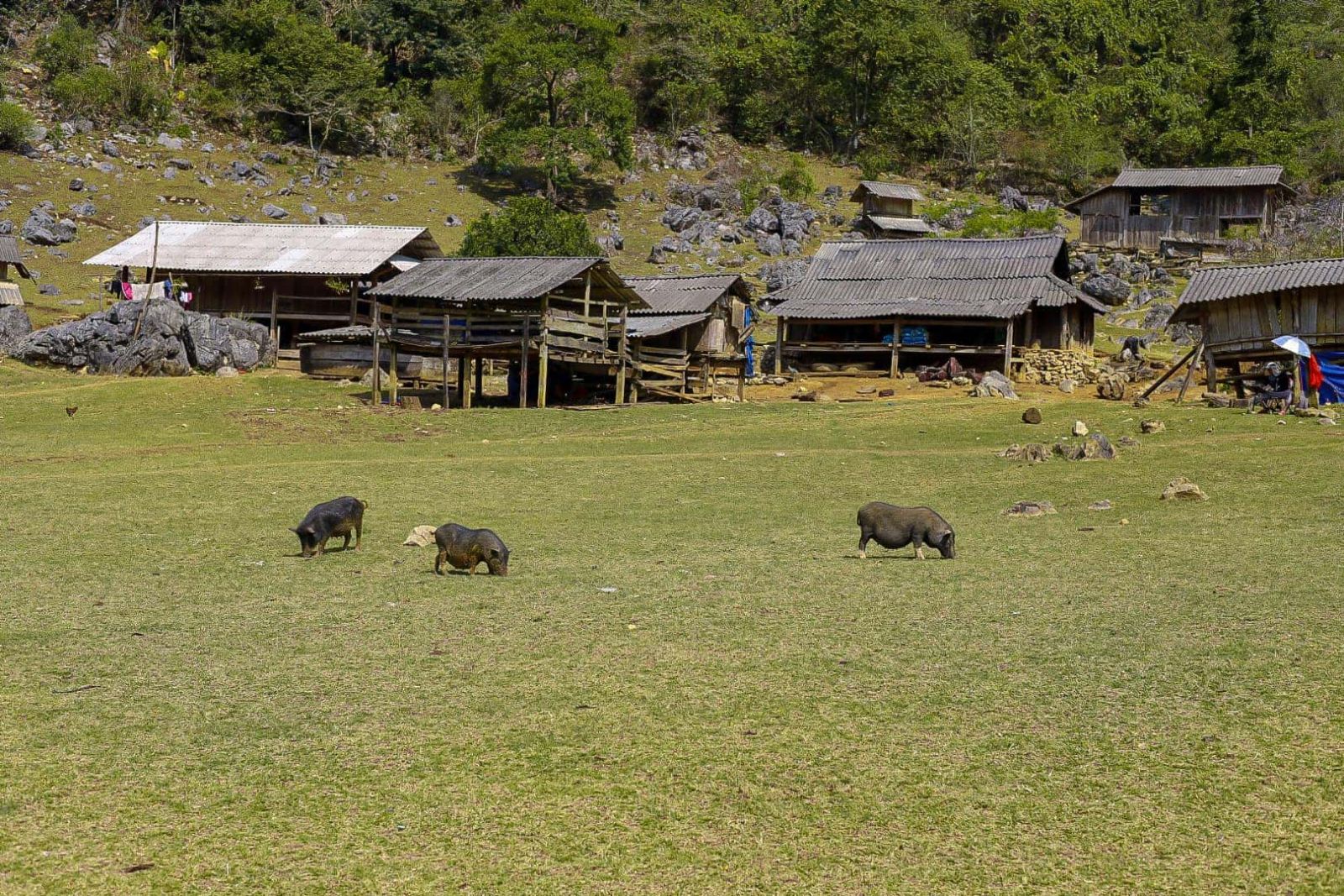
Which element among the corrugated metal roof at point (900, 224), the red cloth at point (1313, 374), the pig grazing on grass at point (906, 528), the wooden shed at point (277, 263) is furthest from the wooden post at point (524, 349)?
the corrugated metal roof at point (900, 224)

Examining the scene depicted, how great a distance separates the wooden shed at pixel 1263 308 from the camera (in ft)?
116

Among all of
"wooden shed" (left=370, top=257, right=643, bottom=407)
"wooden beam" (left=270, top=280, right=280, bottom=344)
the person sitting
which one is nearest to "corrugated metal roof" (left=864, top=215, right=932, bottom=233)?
"wooden beam" (left=270, top=280, right=280, bottom=344)

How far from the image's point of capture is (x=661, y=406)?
3944 cm

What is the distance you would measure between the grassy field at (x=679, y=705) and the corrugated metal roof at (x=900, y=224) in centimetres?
6032

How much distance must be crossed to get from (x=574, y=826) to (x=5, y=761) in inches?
141

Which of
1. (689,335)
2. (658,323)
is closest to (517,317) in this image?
(658,323)

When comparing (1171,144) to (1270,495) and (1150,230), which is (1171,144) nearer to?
(1150,230)

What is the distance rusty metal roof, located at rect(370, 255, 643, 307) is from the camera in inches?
1537

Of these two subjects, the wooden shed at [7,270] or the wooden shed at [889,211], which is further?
the wooden shed at [889,211]

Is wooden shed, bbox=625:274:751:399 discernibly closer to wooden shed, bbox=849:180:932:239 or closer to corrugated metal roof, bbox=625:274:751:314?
corrugated metal roof, bbox=625:274:751:314

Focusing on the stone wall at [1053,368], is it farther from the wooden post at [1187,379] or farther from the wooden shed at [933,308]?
the wooden post at [1187,379]

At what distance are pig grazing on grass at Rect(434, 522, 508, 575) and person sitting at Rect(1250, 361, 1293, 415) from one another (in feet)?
75.2

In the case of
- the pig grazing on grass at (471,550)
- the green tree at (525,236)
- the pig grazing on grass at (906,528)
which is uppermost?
the green tree at (525,236)

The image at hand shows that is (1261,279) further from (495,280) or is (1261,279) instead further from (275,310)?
(275,310)
